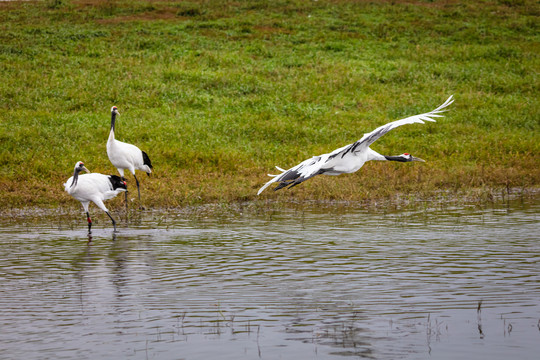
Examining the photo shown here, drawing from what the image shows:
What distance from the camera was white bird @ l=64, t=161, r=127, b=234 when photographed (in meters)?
12.1

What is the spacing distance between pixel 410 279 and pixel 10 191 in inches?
400

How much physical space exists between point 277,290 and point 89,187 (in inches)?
229

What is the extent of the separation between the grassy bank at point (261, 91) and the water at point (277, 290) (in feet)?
13.6

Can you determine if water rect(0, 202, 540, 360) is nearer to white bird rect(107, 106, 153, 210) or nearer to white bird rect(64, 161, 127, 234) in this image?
white bird rect(64, 161, 127, 234)

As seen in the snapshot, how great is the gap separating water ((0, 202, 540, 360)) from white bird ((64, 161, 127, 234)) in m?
0.64

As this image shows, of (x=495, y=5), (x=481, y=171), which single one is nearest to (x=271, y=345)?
(x=481, y=171)

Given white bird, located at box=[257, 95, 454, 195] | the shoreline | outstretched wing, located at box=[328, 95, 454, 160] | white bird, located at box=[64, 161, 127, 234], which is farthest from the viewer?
the shoreline

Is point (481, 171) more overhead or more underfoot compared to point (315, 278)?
more overhead

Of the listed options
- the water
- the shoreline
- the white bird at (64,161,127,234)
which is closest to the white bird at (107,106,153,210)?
the shoreline

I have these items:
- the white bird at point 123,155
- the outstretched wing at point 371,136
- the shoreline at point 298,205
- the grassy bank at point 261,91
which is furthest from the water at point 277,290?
the grassy bank at point 261,91

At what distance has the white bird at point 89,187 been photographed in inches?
475

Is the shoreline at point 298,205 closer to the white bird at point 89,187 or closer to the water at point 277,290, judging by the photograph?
the white bird at point 89,187

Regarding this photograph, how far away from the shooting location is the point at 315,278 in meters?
7.92

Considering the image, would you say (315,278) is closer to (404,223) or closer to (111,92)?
(404,223)
